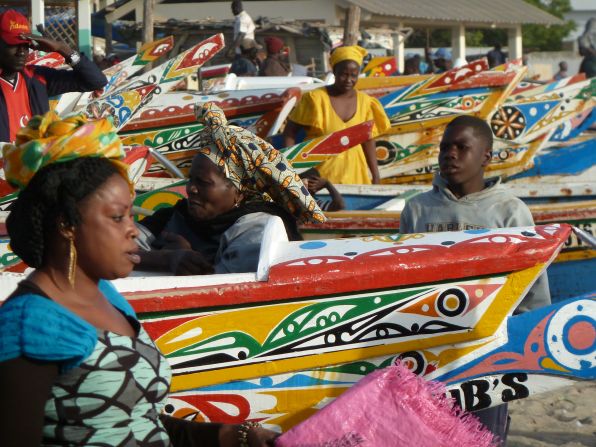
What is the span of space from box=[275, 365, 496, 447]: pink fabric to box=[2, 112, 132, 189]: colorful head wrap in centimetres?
95

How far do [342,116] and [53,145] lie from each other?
531 cm

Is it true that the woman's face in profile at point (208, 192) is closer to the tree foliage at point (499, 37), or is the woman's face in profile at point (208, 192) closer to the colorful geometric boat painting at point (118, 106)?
the colorful geometric boat painting at point (118, 106)

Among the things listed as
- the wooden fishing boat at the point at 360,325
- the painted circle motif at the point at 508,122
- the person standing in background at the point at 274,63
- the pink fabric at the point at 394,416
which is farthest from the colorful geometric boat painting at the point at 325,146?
the person standing in background at the point at 274,63

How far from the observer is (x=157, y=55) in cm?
1000

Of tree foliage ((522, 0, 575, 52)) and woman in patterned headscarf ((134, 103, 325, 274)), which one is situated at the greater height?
woman in patterned headscarf ((134, 103, 325, 274))

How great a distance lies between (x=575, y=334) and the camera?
3590 mm

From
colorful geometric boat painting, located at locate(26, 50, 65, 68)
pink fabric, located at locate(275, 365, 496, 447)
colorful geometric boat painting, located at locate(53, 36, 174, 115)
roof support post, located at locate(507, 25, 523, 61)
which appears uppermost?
pink fabric, located at locate(275, 365, 496, 447)

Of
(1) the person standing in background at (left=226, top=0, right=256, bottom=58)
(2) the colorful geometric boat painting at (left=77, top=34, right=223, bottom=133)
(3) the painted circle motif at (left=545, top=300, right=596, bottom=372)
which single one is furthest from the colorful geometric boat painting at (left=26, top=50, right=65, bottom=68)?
(1) the person standing in background at (left=226, top=0, right=256, bottom=58)

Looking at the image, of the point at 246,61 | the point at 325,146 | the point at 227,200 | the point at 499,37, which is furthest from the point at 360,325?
the point at 499,37

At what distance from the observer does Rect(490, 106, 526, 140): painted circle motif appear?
409 inches

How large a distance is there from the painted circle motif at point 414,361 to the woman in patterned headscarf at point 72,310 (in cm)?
139

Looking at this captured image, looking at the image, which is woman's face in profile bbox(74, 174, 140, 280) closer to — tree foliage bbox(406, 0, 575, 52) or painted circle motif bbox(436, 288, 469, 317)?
painted circle motif bbox(436, 288, 469, 317)

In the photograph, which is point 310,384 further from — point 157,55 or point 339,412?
point 157,55

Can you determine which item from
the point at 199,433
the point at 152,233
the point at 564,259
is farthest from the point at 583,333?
the point at 564,259
